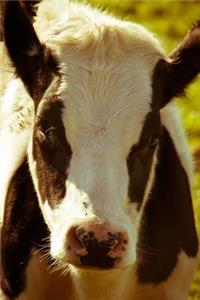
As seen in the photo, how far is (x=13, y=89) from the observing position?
6.99 m

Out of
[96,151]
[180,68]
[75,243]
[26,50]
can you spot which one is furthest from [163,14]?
[75,243]

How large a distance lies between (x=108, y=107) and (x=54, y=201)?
53 cm

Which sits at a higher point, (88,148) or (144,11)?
(88,148)

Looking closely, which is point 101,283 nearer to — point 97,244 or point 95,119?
point 97,244

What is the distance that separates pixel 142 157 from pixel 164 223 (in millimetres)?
699

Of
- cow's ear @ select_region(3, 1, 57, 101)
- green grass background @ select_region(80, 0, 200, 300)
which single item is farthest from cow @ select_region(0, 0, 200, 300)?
green grass background @ select_region(80, 0, 200, 300)

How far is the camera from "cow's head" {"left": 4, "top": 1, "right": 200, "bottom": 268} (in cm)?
597

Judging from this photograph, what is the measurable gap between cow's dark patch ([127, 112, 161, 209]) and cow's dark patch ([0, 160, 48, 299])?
66 cm

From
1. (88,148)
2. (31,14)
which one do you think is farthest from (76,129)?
(31,14)

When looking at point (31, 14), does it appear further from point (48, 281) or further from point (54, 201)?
point (48, 281)

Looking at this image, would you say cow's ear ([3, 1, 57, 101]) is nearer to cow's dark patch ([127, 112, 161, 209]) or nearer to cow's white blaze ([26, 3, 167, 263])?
cow's white blaze ([26, 3, 167, 263])

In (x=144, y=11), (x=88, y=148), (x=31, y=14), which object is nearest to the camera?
(x=88, y=148)

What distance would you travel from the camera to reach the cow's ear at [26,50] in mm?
6441

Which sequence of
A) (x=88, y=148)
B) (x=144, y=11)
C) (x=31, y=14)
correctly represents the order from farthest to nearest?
(x=144, y=11), (x=31, y=14), (x=88, y=148)
